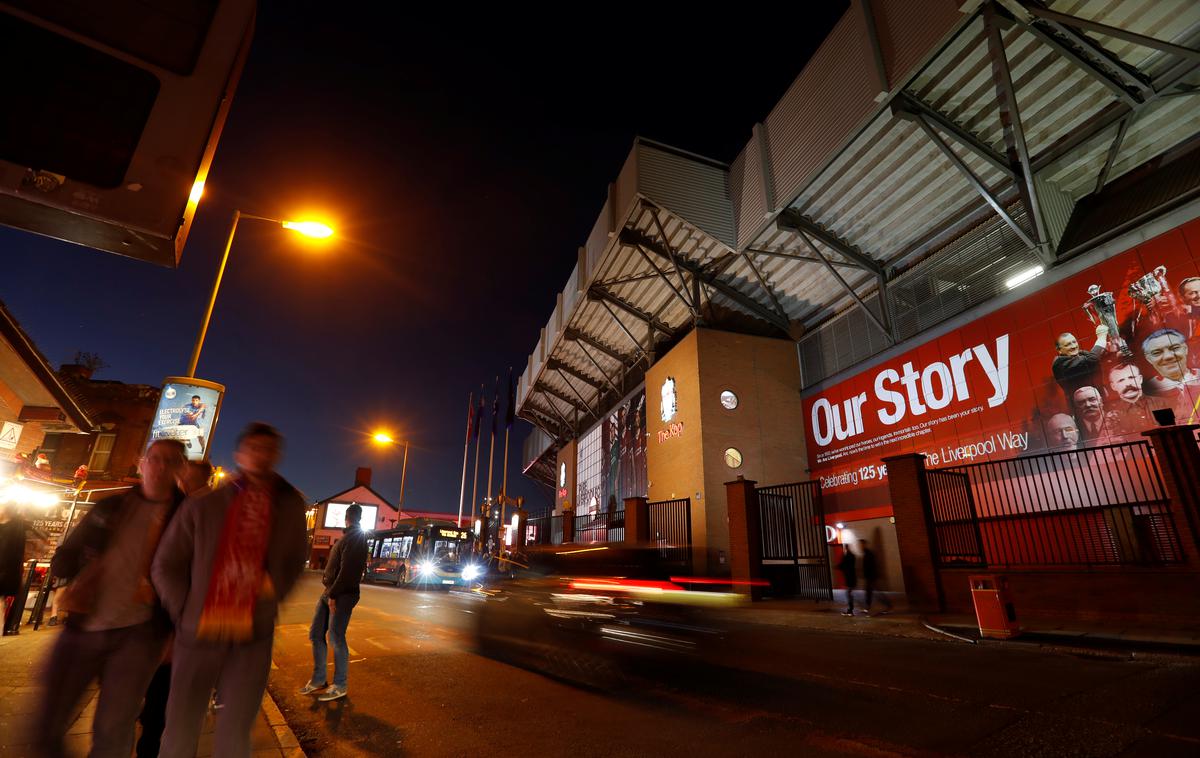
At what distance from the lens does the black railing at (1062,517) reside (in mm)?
8734

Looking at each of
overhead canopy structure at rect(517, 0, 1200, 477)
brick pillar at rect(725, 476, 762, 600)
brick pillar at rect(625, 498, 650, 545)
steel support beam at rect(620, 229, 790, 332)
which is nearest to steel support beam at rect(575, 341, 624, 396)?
overhead canopy structure at rect(517, 0, 1200, 477)

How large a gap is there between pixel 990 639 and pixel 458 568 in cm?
2050

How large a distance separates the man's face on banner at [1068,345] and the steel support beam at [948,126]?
439cm

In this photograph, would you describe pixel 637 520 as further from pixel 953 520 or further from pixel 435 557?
pixel 435 557

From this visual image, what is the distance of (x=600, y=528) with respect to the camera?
23703 millimetres

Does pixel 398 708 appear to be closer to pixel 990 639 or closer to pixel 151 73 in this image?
pixel 151 73

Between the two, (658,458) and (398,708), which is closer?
(398,708)

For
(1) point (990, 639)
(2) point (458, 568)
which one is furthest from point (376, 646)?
(2) point (458, 568)

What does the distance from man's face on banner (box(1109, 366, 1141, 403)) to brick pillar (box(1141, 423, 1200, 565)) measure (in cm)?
352

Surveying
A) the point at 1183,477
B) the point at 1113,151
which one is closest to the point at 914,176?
the point at 1113,151

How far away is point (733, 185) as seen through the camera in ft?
64.2

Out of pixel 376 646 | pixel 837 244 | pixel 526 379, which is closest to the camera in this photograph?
pixel 376 646

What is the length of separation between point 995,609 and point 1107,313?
27.1ft

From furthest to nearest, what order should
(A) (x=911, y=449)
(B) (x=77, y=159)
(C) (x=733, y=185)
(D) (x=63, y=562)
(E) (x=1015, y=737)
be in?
(C) (x=733, y=185)
(A) (x=911, y=449)
(E) (x=1015, y=737)
(D) (x=63, y=562)
(B) (x=77, y=159)
